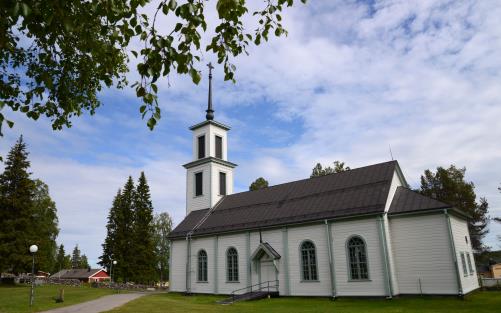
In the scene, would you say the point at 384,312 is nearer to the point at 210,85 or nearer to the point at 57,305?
the point at 57,305

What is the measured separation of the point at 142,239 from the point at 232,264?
24932 millimetres

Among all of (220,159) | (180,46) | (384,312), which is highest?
(220,159)

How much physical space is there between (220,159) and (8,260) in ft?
67.5

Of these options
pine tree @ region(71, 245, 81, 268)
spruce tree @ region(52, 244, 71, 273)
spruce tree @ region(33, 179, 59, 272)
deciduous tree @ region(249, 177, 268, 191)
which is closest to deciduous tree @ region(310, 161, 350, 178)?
deciduous tree @ region(249, 177, 268, 191)

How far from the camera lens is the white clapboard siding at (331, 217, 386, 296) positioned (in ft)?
66.6

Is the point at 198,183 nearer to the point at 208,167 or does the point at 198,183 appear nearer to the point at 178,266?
the point at 208,167

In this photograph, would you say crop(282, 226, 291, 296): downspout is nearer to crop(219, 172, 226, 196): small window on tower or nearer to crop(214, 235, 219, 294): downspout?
crop(214, 235, 219, 294): downspout

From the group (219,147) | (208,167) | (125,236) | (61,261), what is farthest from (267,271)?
(61,261)

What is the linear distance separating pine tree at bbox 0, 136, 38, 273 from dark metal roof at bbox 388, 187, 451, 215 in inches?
1245

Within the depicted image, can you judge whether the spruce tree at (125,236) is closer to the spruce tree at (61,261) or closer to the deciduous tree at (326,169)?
the deciduous tree at (326,169)

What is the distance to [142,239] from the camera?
4866cm

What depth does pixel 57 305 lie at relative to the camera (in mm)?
21250

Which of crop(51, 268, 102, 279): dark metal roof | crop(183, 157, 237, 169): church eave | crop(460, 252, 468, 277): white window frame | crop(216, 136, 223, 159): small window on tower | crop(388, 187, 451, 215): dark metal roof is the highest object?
crop(216, 136, 223, 159): small window on tower

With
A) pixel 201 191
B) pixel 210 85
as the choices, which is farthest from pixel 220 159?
pixel 210 85
